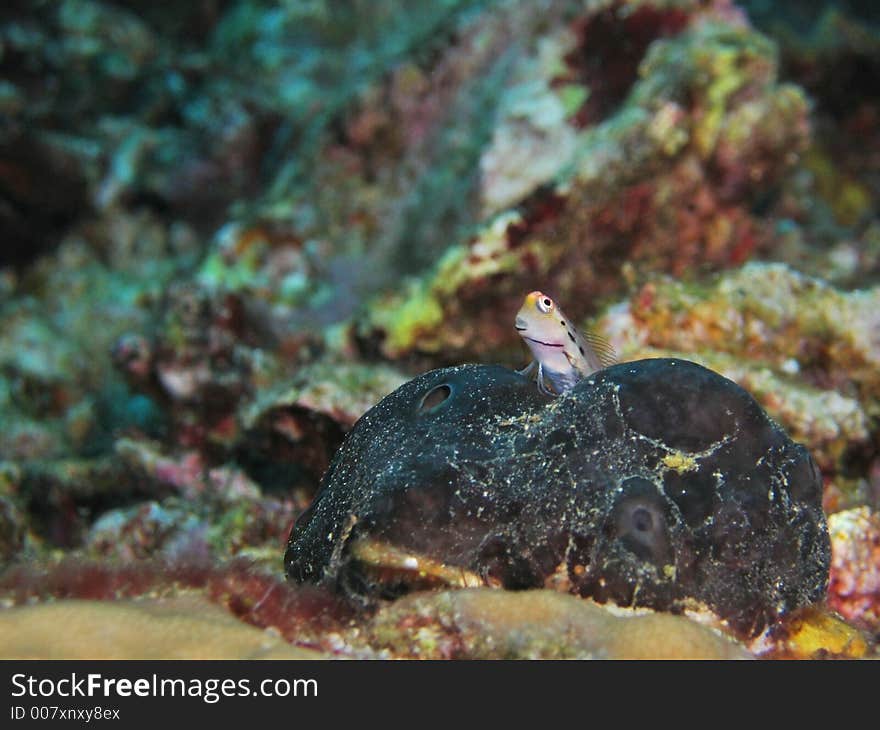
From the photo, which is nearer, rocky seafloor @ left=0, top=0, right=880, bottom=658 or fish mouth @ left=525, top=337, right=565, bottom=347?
rocky seafloor @ left=0, top=0, right=880, bottom=658

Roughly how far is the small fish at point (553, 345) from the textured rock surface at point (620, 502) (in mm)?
354

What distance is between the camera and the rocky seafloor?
2307 millimetres

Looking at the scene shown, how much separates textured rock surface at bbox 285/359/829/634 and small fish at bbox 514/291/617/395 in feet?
1.16

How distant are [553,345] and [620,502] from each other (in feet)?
2.58

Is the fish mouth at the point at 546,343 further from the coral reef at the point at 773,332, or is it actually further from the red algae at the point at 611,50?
the red algae at the point at 611,50

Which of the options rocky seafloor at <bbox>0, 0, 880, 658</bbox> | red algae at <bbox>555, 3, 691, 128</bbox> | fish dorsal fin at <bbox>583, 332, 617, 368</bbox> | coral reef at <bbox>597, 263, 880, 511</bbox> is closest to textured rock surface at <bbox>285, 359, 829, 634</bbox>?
rocky seafloor at <bbox>0, 0, 880, 658</bbox>

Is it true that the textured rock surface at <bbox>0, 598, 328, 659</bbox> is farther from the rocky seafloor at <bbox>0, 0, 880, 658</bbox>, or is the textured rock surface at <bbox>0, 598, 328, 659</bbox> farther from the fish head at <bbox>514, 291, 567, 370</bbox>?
the fish head at <bbox>514, 291, 567, 370</bbox>

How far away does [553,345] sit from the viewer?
2.88m

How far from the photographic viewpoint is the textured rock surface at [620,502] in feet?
7.53

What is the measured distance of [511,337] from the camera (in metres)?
4.89

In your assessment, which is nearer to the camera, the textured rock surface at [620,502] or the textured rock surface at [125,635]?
the textured rock surface at [125,635]

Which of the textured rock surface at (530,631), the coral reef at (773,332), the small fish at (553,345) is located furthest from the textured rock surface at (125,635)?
the coral reef at (773,332)

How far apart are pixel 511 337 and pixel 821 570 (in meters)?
2.69

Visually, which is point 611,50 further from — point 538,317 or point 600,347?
point 538,317
